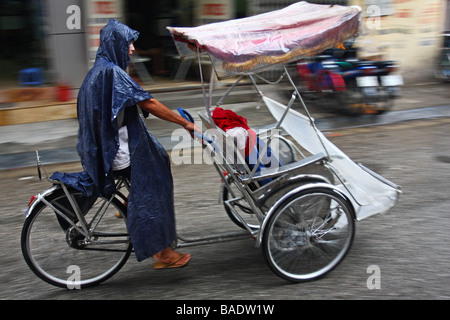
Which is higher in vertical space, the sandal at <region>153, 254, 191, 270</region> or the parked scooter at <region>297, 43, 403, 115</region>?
the parked scooter at <region>297, 43, 403, 115</region>

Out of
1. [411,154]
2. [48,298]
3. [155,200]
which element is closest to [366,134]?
[411,154]

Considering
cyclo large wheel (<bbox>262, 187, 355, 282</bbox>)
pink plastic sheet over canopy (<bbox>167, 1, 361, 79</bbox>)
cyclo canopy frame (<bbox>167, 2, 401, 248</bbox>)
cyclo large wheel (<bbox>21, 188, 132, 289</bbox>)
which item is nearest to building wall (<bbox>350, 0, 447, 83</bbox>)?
cyclo canopy frame (<bbox>167, 2, 401, 248</bbox>)

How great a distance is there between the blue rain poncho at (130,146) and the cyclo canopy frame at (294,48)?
0.40 m

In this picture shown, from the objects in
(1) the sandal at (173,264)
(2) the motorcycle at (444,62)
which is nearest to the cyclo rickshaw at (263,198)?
(1) the sandal at (173,264)

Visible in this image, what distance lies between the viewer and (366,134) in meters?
6.47

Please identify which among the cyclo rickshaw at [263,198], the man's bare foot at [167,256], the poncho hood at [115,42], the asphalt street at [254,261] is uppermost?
the poncho hood at [115,42]

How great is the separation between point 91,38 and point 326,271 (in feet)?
19.9

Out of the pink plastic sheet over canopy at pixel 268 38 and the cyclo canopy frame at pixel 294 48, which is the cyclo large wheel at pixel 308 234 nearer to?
the cyclo canopy frame at pixel 294 48

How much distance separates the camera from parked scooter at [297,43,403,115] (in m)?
7.05

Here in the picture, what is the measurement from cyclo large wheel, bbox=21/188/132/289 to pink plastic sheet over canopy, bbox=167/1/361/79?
45.8 inches

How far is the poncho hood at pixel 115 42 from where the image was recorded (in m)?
2.72

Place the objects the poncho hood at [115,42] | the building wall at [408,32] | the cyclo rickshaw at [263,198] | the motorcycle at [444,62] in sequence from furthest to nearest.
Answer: the motorcycle at [444,62] < the building wall at [408,32] < the cyclo rickshaw at [263,198] < the poncho hood at [115,42]

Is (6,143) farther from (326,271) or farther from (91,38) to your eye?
(326,271)

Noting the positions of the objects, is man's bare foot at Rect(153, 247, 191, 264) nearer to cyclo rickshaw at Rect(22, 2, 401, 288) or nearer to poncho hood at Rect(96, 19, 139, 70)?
cyclo rickshaw at Rect(22, 2, 401, 288)
